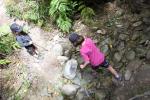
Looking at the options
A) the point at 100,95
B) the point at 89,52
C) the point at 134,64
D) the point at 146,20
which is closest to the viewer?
the point at 89,52

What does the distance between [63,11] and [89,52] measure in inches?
98.3

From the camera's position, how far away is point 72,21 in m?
10.1

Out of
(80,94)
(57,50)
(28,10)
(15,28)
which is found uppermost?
(28,10)

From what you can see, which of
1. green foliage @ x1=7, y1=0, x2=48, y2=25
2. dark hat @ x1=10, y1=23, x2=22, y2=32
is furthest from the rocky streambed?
dark hat @ x1=10, y1=23, x2=22, y2=32

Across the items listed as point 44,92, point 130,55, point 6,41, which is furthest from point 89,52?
point 6,41

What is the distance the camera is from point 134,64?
8.52 meters

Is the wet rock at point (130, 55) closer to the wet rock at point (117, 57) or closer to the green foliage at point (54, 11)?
the wet rock at point (117, 57)

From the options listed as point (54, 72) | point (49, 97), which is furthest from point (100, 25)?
point (49, 97)

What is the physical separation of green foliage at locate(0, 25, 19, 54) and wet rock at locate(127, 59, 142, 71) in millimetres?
3559

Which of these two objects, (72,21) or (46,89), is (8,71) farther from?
(72,21)

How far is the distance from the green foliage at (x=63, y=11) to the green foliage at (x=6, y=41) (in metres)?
1.49

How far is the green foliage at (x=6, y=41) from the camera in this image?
399 inches

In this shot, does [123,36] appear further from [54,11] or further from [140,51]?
[54,11]

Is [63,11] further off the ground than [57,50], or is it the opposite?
[63,11]
